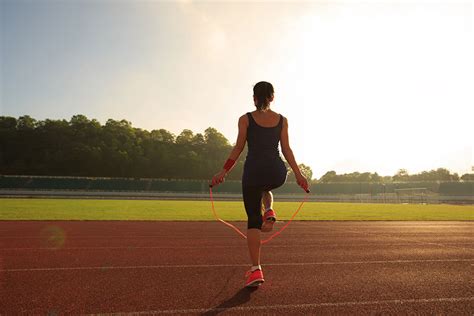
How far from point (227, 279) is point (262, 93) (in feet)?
8.71

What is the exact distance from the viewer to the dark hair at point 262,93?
16.0 feet

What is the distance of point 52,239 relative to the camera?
10070 mm

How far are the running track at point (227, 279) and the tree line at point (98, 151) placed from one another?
3608 inches

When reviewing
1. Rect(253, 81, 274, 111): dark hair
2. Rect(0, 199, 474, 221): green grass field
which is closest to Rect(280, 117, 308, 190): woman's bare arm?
Rect(253, 81, 274, 111): dark hair

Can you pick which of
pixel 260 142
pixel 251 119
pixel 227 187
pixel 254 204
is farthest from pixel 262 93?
pixel 227 187

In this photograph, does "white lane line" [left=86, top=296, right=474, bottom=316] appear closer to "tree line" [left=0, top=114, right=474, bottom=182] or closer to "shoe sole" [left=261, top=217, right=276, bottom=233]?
"shoe sole" [left=261, top=217, right=276, bottom=233]

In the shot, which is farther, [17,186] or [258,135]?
[17,186]

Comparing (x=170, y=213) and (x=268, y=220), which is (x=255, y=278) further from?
(x=170, y=213)

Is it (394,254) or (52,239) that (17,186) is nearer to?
(52,239)

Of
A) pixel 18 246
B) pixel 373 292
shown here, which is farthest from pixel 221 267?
pixel 18 246

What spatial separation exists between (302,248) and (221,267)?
292 centimetres

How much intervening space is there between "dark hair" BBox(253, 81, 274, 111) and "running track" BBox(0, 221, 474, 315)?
7.60 ft

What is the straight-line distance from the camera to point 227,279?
215 inches

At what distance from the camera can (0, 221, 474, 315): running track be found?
4.04m
